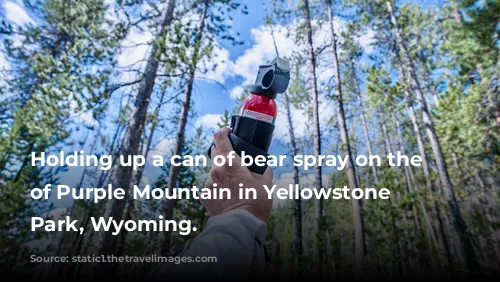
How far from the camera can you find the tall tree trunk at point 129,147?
5.06 meters

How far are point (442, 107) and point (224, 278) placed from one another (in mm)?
14275

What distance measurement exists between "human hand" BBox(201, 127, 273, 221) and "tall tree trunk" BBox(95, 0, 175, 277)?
15.5 ft

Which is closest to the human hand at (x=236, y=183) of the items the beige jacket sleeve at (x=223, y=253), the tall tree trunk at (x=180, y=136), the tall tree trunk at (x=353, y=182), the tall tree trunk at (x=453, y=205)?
the beige jacket sleeve at (x=223, y=253)

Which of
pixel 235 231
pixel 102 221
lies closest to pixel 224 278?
pixel 235 231

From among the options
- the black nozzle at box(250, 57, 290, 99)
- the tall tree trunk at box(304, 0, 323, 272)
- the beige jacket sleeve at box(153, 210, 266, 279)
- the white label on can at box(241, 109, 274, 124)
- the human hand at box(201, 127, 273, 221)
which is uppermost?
the tall tree trunk at box(304, 0, 323, 272)

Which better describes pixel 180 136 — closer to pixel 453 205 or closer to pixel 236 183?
pixel 236 183

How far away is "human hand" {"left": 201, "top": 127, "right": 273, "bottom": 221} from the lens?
1.34 meters

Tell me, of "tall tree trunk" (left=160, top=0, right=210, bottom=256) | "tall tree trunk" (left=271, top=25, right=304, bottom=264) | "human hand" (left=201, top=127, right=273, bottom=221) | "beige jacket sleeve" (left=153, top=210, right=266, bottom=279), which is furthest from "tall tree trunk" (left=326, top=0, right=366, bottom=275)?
"beige jacket sleeve" (left=153, top=210, right=266, bottom=279)

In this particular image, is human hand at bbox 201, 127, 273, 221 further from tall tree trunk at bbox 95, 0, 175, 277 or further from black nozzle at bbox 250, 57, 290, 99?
tall tree trunk at bbox 95, 0, 175, 277

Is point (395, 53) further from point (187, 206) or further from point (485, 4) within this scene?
point (187, 206)

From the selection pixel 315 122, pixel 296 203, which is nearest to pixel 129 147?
pixel 315 122

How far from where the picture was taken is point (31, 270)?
13.1 m

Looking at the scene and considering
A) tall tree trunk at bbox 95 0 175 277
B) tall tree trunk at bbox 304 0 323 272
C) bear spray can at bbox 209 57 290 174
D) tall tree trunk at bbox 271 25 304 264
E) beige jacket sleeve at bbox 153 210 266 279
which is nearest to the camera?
beige jacket sleeve at bbox 153 210 266 279

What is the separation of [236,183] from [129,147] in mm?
5180
